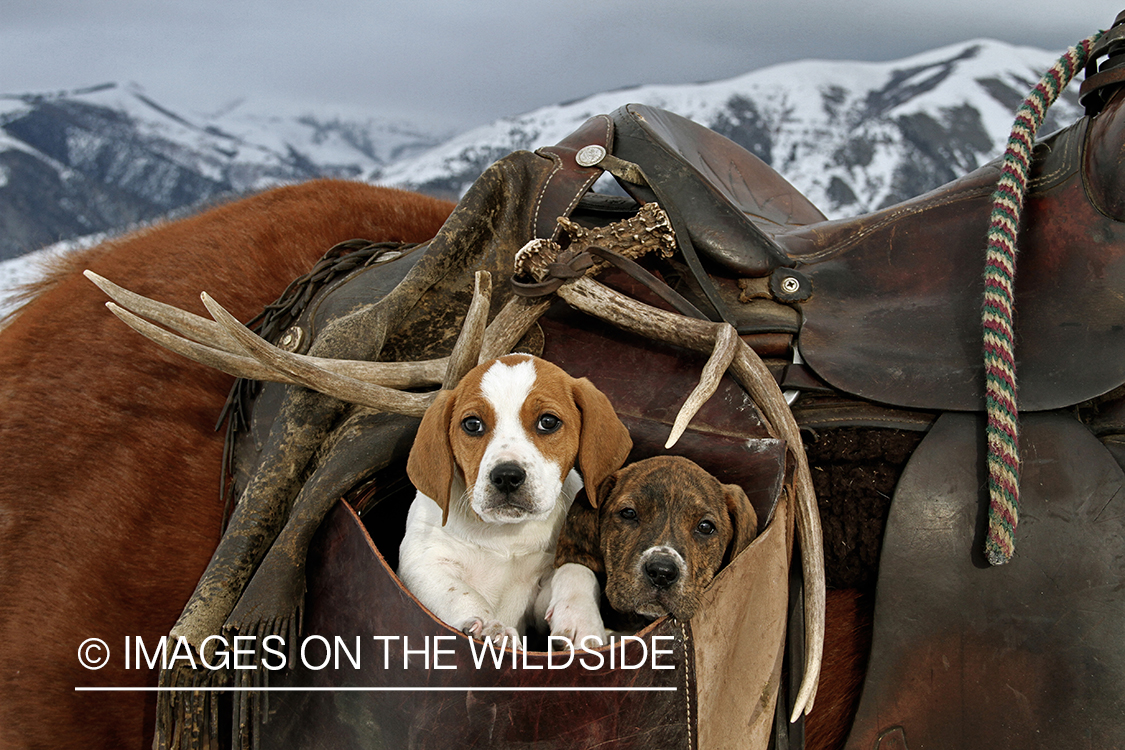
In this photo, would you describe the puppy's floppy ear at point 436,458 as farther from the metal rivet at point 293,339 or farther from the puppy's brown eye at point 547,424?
the metal rivet at point 293,339

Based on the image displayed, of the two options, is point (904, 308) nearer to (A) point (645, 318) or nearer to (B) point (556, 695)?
(A) point (645, 318)

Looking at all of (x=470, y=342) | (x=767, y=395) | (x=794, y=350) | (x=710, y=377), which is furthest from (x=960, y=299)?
(x=470, y=342)

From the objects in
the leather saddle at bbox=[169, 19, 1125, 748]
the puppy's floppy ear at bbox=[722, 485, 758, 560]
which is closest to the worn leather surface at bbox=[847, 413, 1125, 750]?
the leather saddle at bbox=[169, 19, 1125, 748]

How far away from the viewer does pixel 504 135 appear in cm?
945

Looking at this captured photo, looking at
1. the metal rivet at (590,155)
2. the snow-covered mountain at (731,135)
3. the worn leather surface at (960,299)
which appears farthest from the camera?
the snow-covered mountain at (731,135)

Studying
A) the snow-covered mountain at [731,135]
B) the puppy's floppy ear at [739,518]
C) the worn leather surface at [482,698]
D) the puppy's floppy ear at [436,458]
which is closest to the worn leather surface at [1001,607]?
the puppy's floppy ear at [739,518]

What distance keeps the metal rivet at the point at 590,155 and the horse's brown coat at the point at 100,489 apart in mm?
823

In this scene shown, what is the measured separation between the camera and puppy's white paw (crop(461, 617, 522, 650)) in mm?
961

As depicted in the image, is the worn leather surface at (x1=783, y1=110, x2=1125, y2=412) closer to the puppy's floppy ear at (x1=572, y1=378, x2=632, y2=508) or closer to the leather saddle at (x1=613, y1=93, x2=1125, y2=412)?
the leather saddle at (x1=613, y1=93, x2=1125, y2=412)

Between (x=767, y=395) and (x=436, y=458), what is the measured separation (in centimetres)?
50

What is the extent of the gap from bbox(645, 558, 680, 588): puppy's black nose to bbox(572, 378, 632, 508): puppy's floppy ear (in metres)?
0.13

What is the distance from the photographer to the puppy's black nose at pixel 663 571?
0.96 m

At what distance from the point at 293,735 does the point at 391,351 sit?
67 centimetres

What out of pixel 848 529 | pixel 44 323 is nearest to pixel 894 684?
pixel 848 529
